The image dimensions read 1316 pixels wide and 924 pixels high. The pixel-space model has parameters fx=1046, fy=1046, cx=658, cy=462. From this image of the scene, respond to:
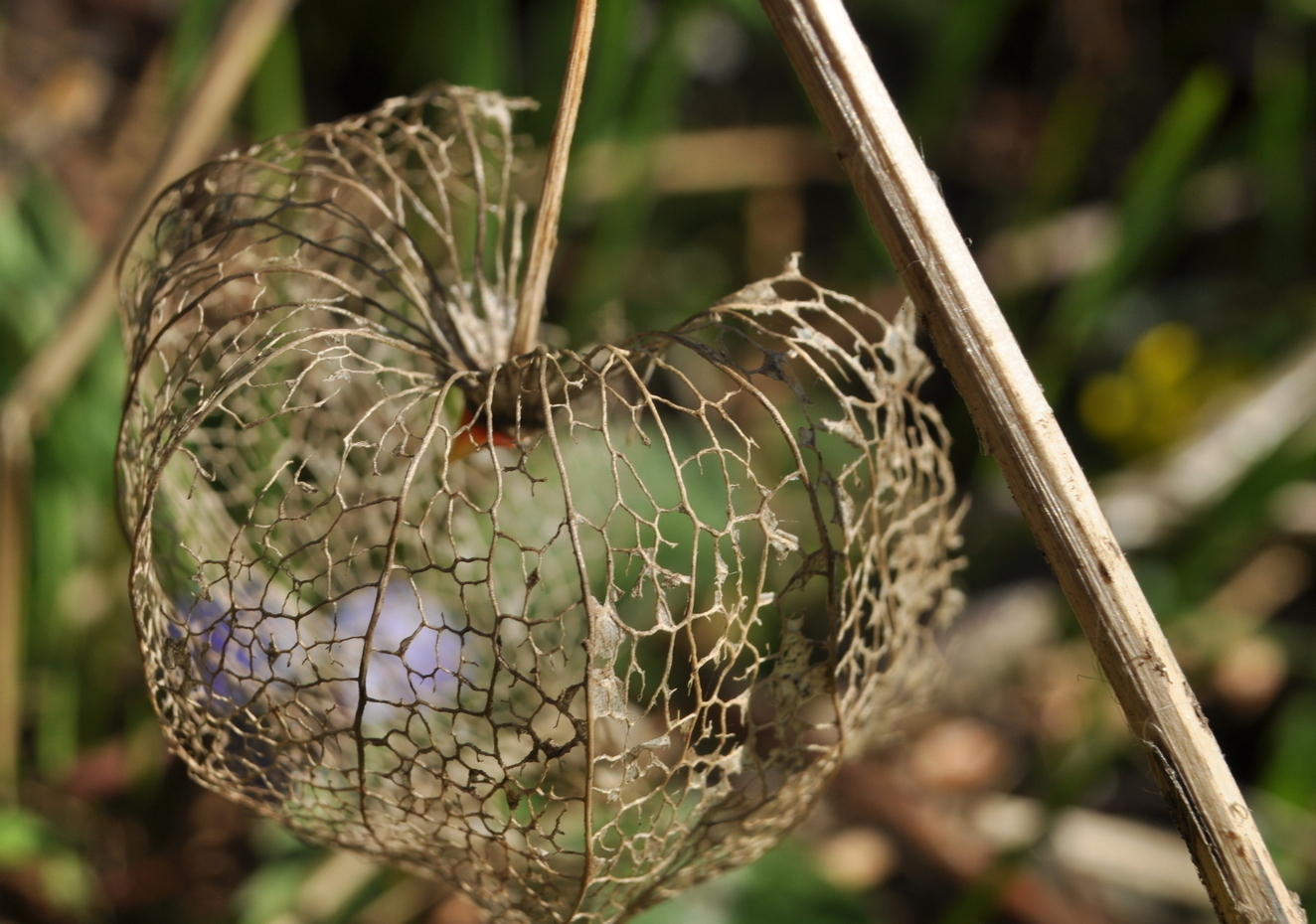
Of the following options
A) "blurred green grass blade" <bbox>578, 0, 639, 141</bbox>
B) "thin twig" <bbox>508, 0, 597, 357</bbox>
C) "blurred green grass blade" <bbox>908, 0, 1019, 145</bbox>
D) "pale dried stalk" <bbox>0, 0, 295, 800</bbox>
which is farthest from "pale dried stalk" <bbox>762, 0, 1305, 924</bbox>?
"blurred green grass blade" <bbox>908, 0, 1019, 145</bbox>

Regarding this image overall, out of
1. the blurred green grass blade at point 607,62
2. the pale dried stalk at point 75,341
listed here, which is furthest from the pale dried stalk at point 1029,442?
the blurred green grass blade at point 607,62

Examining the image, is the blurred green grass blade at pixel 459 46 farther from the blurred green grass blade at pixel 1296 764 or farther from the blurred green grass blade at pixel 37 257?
the blurred green grass blade at pixel 1296 764

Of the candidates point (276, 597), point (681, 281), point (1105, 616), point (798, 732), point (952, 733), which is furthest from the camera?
point (681, 281)

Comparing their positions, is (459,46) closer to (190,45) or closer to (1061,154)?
(190,45)

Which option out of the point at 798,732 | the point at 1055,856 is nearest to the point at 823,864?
the point at 1055,856

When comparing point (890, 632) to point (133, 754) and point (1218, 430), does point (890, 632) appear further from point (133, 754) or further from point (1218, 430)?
point (1218, 430)
